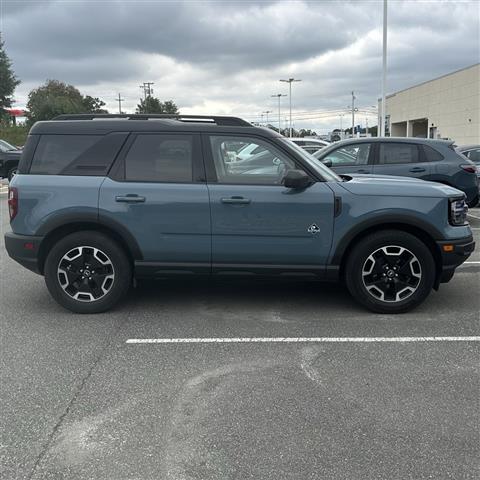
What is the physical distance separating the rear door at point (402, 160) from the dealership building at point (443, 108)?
37.4 m

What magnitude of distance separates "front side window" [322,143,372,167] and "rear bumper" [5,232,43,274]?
19.6 feet

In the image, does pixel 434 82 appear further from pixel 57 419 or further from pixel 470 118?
pixel 57 419

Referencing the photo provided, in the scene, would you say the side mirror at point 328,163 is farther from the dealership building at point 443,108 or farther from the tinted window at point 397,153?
the dealership building at point 443,108

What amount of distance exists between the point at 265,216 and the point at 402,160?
220 inches

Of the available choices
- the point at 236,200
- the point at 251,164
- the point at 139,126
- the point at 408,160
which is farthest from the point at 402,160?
the point at 139,126

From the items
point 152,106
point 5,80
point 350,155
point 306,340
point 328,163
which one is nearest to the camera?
point 306,340

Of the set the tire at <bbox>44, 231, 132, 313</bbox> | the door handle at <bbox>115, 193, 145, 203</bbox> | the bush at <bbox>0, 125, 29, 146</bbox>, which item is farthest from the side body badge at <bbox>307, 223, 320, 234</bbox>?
the bush at <bbox>0, 125, 29, 146</bbox>

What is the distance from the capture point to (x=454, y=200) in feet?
17.3

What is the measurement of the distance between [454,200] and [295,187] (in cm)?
156

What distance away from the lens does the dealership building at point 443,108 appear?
147ft

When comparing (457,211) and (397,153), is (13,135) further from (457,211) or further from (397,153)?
(457,211)

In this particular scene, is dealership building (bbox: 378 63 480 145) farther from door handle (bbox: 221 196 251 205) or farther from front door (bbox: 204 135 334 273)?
door handle (bbox: 221 196 251 205)

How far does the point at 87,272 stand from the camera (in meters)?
5.36

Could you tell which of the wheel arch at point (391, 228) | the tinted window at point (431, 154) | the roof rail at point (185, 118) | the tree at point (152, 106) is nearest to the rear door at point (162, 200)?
the roof rail at point (185, 118)
